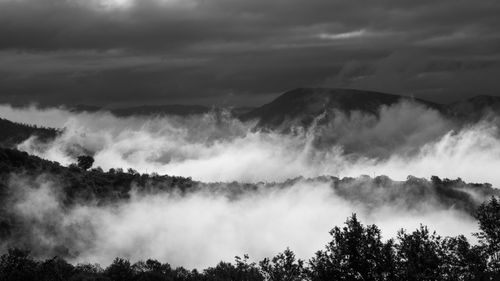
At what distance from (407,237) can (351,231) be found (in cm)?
945

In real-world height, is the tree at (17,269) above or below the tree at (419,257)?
below

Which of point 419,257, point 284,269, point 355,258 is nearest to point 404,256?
point 419,257

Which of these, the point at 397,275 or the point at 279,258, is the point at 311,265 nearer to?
the point at 397,275

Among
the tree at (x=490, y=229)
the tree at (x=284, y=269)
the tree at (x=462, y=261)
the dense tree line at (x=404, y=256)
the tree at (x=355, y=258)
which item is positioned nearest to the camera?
the tree at (x=355, y=258)

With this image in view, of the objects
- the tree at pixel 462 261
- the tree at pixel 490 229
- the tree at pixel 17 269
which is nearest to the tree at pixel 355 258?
the tree at pixel 462 261

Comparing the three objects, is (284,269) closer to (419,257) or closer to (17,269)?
(419,257)

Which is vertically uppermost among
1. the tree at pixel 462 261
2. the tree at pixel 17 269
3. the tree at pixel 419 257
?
the tree at pixel 419 257

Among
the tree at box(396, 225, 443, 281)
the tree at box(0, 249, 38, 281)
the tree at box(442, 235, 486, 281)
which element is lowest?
the tree at box(0, 249, 38, 281)

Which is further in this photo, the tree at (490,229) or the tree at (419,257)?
the tree at (490,229)

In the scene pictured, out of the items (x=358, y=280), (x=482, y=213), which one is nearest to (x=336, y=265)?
(x=358, y=280)

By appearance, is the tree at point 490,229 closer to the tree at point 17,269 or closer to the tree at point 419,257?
the tree at point 419,257

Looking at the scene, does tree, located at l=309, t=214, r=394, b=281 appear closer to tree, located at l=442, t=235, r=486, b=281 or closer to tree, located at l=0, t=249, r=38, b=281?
tree, located at l=442, t=235, r=486, b=281

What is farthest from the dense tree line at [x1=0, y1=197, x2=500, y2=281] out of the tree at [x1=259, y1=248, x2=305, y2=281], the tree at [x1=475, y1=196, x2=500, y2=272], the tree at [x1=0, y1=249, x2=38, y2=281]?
the tree at [x1=0, y1=249, x2=38, y2=281]

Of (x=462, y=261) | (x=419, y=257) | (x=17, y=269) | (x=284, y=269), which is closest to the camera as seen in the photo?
(x=419, y=257)
